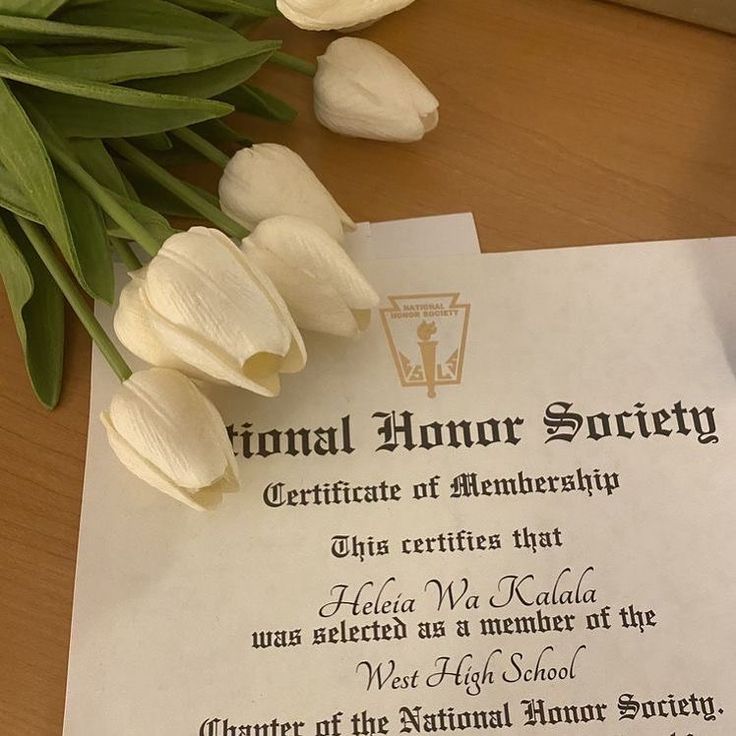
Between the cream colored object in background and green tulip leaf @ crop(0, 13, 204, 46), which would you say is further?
the cream colored object in background

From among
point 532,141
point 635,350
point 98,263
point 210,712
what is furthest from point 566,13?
point 210,712

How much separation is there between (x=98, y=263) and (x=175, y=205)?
0.07 m

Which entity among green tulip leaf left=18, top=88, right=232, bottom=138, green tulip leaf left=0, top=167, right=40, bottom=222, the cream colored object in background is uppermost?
the cream colored object in background

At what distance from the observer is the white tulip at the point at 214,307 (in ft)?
1.26

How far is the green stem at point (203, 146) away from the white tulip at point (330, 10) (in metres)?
0.09

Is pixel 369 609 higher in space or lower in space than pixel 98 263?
lower

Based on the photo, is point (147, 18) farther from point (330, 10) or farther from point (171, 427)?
point (171, 427)

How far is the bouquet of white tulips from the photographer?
1.28ft

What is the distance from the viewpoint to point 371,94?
0.51 meters

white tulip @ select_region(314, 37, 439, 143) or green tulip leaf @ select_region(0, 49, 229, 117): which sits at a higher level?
white tulip @ select_region(314, 37, 439, 143)

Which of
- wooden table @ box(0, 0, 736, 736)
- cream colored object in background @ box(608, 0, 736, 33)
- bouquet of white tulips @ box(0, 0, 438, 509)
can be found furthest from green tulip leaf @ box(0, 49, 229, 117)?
cream colored object in background @ box(608, 0, 736, 33)

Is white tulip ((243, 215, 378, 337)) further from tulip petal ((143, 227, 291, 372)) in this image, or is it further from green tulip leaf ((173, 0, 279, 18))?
green tulip leaf ((173, 0, 279, 18))

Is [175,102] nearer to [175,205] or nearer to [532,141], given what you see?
[175,205]

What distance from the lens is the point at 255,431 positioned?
1.54ft
